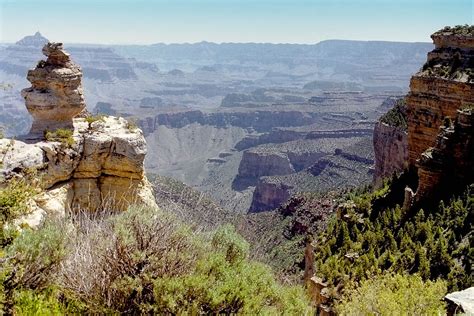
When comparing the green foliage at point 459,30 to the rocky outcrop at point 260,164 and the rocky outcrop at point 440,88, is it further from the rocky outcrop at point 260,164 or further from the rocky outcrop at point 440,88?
the rocky outcrop at point 260,164

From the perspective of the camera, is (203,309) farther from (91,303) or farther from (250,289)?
(91,303)

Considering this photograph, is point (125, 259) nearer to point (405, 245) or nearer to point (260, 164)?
point (405, 245)

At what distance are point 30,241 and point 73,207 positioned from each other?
23.4ft

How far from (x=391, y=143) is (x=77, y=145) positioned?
49700mm

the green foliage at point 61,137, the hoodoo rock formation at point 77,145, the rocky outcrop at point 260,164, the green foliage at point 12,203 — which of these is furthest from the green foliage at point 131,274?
the rocky outcrop at point 260,164

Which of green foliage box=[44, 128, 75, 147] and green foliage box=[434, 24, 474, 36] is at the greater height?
green foliage box=[434, 24, 474, 36]

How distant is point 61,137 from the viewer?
20031 mm

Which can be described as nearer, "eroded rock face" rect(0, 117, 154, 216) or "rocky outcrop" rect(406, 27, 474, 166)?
"eroded rock face" rect(0, 117, 154, 216)

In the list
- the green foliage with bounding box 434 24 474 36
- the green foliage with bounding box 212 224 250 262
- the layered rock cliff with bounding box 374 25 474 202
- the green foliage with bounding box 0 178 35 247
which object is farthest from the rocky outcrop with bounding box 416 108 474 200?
the green foliage with bounding box 0 178 35 247

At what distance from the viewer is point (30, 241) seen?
12961mm

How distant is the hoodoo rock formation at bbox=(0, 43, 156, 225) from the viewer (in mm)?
19938

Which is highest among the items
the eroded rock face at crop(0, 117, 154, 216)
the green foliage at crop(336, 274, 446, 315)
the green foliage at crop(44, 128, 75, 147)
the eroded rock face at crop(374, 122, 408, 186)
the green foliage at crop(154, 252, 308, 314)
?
the green foliage at crop(44, 128, 75, 147)

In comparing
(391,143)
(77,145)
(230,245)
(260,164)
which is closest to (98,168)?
(77,145)

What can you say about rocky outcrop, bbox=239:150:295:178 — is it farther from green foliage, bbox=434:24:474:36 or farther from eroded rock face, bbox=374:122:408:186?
green foliage, bbox=434:24:474:36
